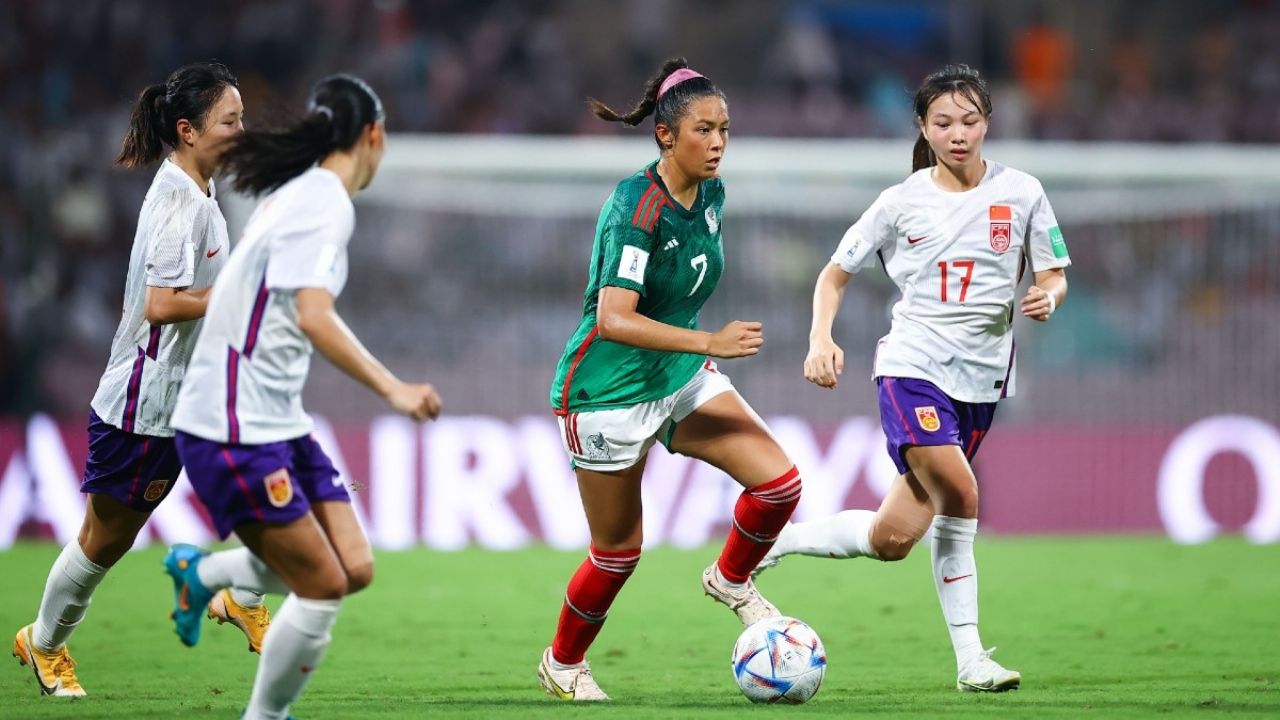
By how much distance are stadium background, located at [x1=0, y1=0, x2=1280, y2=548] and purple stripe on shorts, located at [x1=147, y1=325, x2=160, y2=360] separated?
6984mm

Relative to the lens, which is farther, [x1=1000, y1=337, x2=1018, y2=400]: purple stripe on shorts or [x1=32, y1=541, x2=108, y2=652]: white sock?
[x1=1000, y1=337, x2=1018, y2=400]: purple stripe on shorts

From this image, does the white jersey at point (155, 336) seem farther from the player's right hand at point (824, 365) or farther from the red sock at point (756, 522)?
the player's right hand at point (824, 365)

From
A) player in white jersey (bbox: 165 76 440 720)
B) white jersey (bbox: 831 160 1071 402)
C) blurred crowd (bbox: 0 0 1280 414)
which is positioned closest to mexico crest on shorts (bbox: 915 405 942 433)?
white jersey (bbox: 831 160 1071 402)

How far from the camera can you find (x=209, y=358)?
5172mm

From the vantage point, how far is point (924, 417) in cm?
663

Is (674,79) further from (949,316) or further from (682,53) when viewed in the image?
(682,53)

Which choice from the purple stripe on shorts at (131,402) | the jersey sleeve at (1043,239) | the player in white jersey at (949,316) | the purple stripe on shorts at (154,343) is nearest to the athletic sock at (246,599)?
the purple stripe on shorts at (131,402)

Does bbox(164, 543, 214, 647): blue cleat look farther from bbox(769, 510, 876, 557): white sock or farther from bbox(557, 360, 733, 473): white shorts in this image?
bbox(769, 510, 876, 557): white sock

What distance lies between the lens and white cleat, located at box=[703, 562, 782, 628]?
681 cm

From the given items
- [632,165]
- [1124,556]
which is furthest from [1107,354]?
[632,165]

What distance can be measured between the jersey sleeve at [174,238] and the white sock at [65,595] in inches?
44.7

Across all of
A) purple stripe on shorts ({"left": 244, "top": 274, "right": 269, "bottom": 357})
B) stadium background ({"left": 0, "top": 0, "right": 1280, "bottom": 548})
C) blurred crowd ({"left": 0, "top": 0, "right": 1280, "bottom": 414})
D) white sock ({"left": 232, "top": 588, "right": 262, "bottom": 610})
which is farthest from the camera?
blurred crowd ({"left": 0, "top": 0, "right": 1280, "bottom": 414})

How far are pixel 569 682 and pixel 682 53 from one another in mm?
14266

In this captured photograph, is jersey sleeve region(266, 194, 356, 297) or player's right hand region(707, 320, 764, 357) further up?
jersey sleeve region(266, 194, 356, 297)
